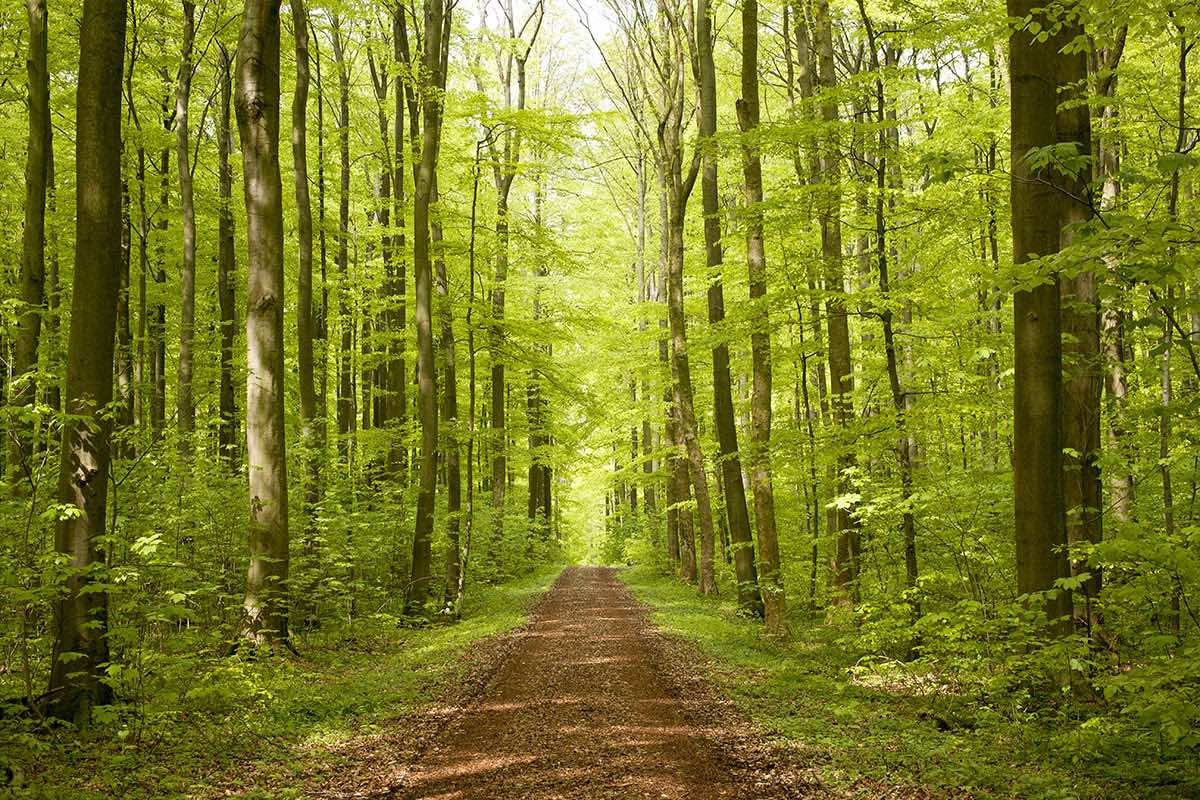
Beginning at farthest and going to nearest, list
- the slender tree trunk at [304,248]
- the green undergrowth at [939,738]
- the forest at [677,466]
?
the slender tree trunk at [304,248]
the forest at [677,466]
the green undergrowth at [939,738]

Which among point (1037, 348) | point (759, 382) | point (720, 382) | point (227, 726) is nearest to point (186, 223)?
point (720, 382)

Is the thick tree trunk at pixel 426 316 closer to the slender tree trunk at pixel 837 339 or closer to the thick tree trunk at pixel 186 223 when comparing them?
the thick tree trunk at pixel 186 223

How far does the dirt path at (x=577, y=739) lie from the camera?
568cm

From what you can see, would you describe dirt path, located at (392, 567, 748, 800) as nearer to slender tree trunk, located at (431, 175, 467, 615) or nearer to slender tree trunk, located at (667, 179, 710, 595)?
slender tree trunk, located at (431, 175, 467, 615)

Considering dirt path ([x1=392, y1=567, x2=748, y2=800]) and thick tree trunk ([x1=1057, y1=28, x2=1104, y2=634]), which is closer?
dirt path ([x1=392, y1=567, x2=748, y2=800])

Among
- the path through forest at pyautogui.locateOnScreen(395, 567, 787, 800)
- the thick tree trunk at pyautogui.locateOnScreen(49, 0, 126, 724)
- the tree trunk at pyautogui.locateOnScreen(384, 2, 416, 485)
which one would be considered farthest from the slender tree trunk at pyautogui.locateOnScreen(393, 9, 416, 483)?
the thick tree trunk at pyautogui.locateOnScreen(49, 0, 126, 724)

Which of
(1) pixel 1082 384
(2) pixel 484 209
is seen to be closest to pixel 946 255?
(1) pixel 1082 384

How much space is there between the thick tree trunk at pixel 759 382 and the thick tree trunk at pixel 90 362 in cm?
858

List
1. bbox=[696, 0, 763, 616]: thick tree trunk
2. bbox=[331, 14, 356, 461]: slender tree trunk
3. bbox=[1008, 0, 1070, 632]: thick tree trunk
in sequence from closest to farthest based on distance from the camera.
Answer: bbox=[1008, 0, 1070, 632]: thick tree trunk, bbox=[696, 0, 763, 616]: thick tree trunk, bbox=[331, 14, 356, 461]: slender tree trunk

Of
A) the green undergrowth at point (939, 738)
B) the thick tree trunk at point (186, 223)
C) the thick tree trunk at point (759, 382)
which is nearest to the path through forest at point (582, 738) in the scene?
the green undergrowth at point (939, 738)

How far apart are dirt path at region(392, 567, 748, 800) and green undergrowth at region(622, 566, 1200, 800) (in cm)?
83

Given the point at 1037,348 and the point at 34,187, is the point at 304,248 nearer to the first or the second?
the point at 34,187

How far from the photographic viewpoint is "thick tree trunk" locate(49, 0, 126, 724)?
629 cm

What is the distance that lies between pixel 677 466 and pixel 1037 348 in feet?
47.6
